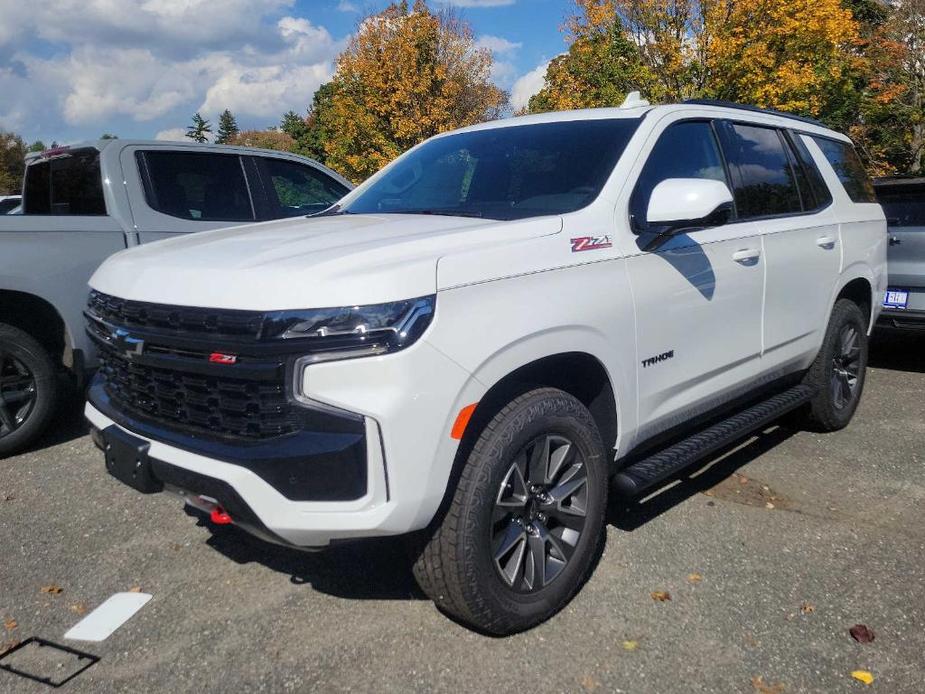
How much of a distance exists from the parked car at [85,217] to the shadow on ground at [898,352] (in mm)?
5327

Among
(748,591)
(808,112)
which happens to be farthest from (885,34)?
(748,591)

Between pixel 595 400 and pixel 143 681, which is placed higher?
pixel 595 400

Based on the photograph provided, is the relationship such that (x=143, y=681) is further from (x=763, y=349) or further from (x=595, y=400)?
(x=763, y=349)

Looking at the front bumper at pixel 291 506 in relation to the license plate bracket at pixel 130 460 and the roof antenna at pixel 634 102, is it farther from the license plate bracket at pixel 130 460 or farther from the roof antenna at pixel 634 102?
the roof antenna at pixel 634 102

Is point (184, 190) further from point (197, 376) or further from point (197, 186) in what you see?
point (197, 376)

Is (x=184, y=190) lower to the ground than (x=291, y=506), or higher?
higher

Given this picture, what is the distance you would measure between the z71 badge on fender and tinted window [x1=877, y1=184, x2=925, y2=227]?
4883 mm

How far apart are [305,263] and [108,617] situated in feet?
5.62

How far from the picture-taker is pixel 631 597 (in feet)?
10.3

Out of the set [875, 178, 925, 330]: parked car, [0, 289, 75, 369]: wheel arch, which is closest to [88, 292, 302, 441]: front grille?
[0, 289, 75, 369]: wheel arch

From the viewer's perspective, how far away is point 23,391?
4773 mm

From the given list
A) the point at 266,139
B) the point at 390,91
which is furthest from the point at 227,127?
the point at 390,91

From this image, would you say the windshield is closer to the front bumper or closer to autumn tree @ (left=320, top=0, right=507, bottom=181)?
the front bumper

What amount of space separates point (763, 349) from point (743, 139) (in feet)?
3.77
